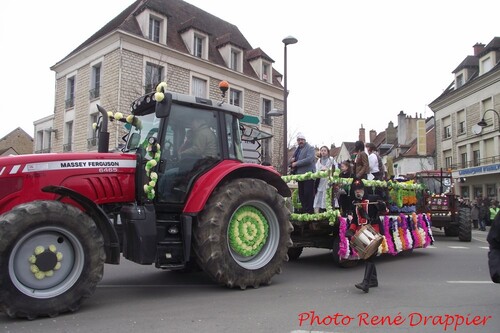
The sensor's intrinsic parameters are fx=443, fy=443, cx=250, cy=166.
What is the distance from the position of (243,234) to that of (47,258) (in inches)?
95.0

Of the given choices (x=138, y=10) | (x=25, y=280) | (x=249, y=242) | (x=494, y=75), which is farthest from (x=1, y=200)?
(x=494, y=75)

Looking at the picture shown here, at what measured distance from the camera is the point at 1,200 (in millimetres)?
4617

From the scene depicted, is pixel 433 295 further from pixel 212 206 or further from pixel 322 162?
pixel 322 162

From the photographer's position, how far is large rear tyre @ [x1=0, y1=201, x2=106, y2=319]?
13.8ft

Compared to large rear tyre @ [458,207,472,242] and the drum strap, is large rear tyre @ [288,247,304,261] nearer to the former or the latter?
the drum strap

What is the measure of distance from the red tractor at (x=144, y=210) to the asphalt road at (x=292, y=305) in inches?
14.5

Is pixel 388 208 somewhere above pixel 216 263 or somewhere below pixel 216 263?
above

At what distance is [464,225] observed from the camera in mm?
13758

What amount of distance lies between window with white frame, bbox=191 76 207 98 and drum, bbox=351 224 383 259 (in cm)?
2251

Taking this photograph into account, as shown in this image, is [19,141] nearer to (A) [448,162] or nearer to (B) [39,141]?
(B) [39,141]

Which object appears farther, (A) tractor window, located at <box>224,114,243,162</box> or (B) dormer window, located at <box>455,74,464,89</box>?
(B) dormer window, located at <box>455,74,464,89</box>

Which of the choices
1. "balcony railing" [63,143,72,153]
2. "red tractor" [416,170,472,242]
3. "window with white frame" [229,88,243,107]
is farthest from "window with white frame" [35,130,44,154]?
"red tractor" [416,170,472,242]

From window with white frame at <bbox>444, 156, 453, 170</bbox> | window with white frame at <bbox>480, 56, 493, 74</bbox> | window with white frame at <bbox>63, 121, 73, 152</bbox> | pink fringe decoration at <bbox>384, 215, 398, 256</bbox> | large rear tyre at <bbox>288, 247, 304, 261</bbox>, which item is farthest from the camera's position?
window with white frame at <bbox>444, 156, 453, 170</bbox>

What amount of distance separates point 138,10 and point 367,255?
23.6 m
